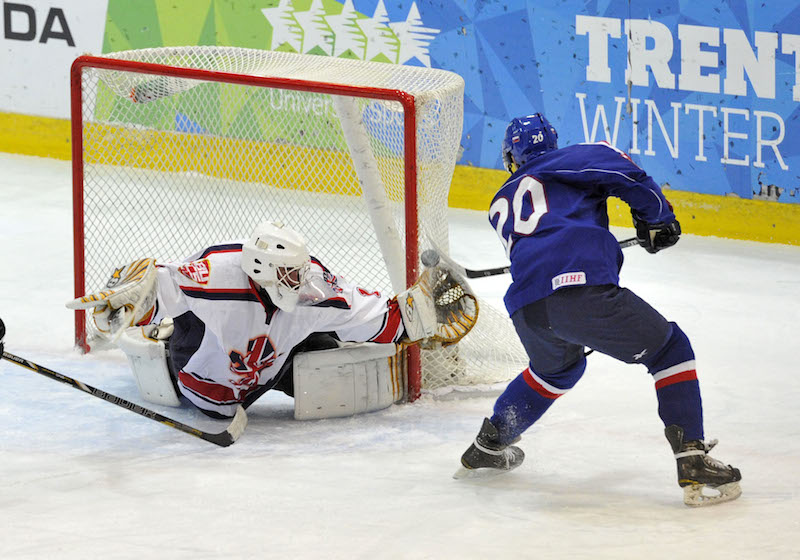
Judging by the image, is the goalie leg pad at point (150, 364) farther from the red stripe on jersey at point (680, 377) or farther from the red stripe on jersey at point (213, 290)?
the red stripe on jersey at point (680, 377)

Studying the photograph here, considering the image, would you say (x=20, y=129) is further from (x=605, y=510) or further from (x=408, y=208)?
(x=605, y=510)

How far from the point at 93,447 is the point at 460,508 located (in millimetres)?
1112

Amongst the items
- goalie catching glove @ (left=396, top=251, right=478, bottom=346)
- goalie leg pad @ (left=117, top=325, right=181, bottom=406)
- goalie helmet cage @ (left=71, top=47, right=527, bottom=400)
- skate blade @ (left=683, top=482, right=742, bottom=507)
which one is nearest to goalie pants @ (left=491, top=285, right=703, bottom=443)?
skate blade @ (left=683, top=482, right=742, bottom=507)

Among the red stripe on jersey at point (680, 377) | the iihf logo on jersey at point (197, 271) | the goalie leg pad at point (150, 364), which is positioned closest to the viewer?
the red stripe on jersey at point (680, 377)

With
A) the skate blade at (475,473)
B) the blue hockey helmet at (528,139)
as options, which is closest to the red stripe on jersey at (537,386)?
the skate blade at (475,473)

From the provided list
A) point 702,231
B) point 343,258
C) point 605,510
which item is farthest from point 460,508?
point 702,231

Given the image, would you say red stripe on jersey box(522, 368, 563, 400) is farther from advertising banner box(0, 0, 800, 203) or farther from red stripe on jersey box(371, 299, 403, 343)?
advertising banner box(0, 0, 800, 203)

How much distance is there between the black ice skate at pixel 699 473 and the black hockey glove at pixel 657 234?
1.63ft

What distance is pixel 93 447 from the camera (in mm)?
3686

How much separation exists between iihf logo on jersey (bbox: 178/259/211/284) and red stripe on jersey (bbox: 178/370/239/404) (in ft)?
1.16

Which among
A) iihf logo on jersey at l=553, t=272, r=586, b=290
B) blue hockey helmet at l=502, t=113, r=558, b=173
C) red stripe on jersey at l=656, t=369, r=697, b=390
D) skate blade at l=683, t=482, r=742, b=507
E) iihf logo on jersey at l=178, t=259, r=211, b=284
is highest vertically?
blue hockey helmet at l=502, t=113, r=558, b=173

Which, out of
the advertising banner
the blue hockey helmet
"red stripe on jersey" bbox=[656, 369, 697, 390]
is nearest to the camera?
"red stripe on jersey" bbox=[656, 369, 697, 390]

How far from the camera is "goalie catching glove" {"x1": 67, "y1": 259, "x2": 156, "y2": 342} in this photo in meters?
3.42

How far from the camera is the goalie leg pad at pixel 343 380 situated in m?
3.83
